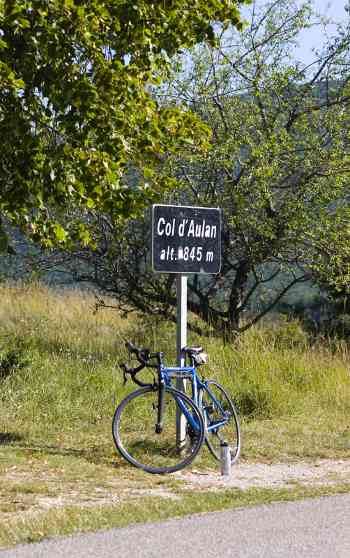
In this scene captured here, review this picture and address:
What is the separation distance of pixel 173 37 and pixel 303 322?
10487mm

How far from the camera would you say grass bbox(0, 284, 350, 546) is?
22.9 ft

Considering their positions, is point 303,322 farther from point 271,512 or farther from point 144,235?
point 271,512

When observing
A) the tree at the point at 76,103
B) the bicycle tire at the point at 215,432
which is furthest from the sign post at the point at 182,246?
the tree at the point at 76,103

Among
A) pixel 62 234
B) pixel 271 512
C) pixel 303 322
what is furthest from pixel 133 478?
pixel 303 322

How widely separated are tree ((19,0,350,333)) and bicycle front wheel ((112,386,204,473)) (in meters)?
5.02

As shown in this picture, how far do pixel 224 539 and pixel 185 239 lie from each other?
405 centimetres

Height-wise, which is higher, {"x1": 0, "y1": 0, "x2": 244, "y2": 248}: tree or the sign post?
{"x1": 0, "y1": 0, "x2": 244, "y2": 248}: tree

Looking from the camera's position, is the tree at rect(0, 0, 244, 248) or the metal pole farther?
the metal pole

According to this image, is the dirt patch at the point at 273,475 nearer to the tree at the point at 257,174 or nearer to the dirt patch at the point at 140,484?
the dirt patch at the point at 140,484

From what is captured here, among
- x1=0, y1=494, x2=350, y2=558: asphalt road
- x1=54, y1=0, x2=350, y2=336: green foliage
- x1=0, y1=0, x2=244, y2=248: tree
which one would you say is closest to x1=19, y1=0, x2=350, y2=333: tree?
x1=54, y1=0, x2=350, y2=336: green foliage

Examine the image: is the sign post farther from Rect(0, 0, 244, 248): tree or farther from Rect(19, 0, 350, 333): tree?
Rect(19, 0, 350, 333): tree

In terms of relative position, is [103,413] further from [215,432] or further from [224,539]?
[224,539]

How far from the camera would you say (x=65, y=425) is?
1050cm

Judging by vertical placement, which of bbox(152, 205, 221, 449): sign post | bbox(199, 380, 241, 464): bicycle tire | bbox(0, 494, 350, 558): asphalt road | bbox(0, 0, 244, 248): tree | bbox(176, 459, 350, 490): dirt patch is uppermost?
bbox(0, 0, 244, 248): tree
